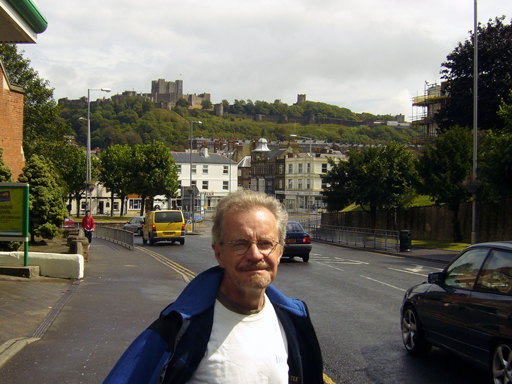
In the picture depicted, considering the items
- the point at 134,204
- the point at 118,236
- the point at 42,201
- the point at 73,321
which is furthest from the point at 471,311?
the point at 134,204

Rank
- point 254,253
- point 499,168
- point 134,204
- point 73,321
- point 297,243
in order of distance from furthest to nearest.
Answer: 1. point 134,204
2. point 499,168
3. point 297,243
4. point 73,321
5. point 254,253

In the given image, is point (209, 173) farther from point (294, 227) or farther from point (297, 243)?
point (297, 243)

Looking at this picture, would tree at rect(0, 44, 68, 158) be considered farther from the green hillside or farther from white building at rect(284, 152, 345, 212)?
the green hillside

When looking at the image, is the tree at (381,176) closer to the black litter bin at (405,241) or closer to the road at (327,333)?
the black litter bin at (405,241)

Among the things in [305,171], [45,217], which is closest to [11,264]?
[45,217]

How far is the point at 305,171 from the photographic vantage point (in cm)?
8788

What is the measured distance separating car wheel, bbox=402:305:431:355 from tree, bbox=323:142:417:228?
2720cm

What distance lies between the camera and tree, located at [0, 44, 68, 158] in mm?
31141

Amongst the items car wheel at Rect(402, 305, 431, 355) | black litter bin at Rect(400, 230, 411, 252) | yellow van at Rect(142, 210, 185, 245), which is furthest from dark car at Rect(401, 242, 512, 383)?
yellow van at Rect(142, 210, 185, 245)

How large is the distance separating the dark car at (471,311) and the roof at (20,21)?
24.3 ft

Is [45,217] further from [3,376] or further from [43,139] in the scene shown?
[3,376]

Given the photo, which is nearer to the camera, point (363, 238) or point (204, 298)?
point (204, 298)

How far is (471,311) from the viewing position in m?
6.05

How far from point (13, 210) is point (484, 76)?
3439 centimetres
